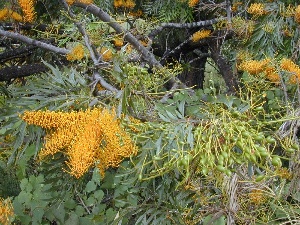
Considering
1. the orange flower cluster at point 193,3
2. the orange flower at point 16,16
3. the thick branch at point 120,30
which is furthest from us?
the orange flower cluster at point 193,3

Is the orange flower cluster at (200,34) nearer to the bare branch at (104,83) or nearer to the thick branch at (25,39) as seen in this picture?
the thick branch at (25,39)

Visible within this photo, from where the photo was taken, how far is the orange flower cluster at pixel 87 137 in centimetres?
121

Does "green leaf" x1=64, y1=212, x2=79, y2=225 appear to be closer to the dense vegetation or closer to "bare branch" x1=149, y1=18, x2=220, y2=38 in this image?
the dense vegetation

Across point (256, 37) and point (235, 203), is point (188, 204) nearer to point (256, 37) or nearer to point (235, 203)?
point (235, 203)

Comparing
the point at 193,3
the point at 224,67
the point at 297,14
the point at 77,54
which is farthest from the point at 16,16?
the point at 297,14

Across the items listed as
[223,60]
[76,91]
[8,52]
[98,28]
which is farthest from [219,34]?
[76,91]

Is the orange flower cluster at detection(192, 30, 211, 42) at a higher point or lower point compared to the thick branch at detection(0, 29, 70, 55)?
lower

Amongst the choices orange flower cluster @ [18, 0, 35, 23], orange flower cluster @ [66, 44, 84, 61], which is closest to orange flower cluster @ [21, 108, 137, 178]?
orange flower cluster @ [66, 44, 84, 61]

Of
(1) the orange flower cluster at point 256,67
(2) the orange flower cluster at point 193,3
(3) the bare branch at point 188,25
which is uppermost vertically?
(2) the orange flower cluster at point 193,3

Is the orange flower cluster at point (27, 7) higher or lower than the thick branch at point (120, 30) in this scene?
higher

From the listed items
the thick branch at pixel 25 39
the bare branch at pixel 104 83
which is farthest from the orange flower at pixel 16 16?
the bare branch at pixel 104 83

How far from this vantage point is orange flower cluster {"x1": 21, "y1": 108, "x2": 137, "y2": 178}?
1210mm

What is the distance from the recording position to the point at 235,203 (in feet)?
5.29

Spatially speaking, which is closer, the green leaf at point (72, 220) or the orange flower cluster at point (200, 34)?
the green leaf at point (72, 220)
